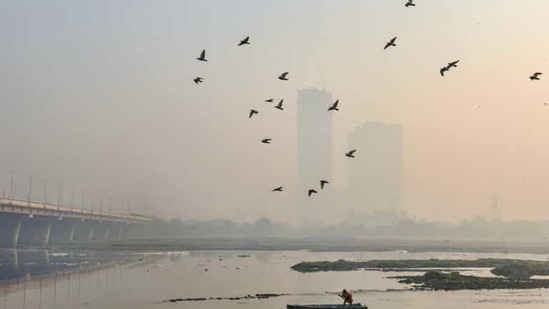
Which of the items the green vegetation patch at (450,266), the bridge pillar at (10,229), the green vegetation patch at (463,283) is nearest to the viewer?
the green vegetation patch at (463,283)

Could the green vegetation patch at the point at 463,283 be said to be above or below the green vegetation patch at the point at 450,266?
below

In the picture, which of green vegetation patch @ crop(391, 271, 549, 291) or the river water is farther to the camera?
green vegetation patch @ crop(391, 271, 549, 291)

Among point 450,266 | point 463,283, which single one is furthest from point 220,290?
point 450,266

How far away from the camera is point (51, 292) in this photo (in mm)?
69500

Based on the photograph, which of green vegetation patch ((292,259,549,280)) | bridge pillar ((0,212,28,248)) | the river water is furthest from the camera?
bridge pillar ((0,212,28,248))

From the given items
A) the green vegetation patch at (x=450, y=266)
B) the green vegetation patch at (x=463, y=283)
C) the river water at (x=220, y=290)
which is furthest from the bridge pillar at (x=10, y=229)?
the green vegetation patch at (x=463, y=283)

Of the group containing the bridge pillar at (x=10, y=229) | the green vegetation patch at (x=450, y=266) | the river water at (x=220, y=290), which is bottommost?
the river water at (x=220, y=290)

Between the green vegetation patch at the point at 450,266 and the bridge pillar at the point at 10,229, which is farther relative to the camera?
the bridge pillar at the point at 10,229

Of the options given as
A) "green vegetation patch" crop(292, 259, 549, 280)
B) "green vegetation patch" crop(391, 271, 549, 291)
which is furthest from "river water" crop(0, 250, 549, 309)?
"green vegetation patch" crop(292, 259, 549, 280)

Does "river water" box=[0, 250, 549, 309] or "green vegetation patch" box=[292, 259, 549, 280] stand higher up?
"green vegetation patch" box=[292, 259, 549, 280]

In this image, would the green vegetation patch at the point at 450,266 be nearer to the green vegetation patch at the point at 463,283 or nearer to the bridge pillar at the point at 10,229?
the green vegetation patch at the point at 463,283

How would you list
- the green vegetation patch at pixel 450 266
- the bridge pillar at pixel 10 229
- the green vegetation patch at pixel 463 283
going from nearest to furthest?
the green vegetation patch at pixel 463 283, the green vegetation patch at pixel 450 266, the bridge pillar at pixel 10 229

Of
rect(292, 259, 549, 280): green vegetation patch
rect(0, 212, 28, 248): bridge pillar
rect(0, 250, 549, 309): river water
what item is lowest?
rect(0, 250, 549, 309): river water

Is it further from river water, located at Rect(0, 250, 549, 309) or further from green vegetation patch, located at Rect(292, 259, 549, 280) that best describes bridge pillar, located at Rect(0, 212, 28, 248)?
green vegetation patch, located at Rect(292, 259, 549, 280)
